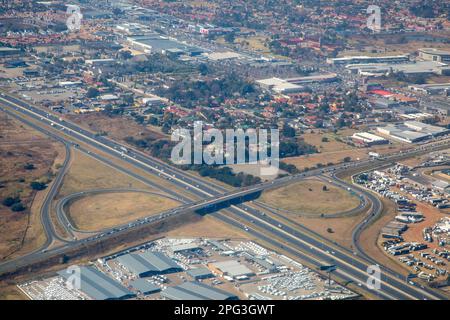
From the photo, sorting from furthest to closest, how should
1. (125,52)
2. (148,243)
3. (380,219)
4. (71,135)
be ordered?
(125,52)
(71,135)
(380,219)
(148,243)

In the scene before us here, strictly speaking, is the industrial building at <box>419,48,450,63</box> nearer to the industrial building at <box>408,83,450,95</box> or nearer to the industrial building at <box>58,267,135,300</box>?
the industrial building at <box>408,83,450,95</box>

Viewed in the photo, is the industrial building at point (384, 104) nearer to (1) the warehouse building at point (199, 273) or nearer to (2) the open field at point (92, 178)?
(2) the open field at point (92, 178)

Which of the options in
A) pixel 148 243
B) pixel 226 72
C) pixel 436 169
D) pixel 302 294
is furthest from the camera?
pixel 226 72

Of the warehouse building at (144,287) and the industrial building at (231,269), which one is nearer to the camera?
the warehouse building at (144,287)

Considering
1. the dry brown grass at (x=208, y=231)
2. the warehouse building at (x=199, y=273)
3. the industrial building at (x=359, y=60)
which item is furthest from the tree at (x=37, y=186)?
the industrial building at (x=359, y=60)

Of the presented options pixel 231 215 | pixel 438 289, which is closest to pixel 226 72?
pixel 231 215

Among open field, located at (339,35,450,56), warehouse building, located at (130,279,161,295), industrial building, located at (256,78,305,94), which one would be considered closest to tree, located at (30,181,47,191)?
warehouse building, located at (130,279,161,295)

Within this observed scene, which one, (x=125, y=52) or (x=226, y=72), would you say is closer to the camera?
(x=226, y=72)

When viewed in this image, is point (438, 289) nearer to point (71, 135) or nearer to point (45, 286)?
point (45, 286)

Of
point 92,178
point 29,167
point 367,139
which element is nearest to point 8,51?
point 29,167
